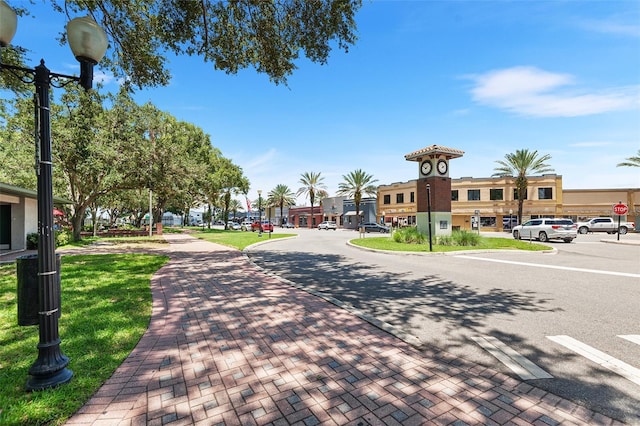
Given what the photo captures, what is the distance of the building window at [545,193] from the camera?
42969 millimetres

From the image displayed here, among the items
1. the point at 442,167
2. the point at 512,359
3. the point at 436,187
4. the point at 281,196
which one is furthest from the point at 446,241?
the point at 281,196

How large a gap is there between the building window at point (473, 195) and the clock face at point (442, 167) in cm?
2938

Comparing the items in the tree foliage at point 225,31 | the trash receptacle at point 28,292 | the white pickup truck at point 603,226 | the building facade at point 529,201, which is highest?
the tree foliage at point 225,31

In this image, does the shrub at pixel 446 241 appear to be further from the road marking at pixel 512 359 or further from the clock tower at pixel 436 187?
the road marking at pixel 512 359

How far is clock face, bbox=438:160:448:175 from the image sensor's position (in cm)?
1981

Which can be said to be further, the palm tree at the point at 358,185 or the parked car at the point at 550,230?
the palm tree at the point at 358,185

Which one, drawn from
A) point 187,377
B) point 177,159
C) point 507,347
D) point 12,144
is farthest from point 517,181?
point 12,144

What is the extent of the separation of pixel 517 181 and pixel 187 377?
1892 inches

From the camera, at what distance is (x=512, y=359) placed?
3895 millimetres

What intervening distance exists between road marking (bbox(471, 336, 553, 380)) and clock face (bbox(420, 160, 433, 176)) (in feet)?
54.5

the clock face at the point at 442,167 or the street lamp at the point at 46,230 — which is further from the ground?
the clock face at the point at 442,167

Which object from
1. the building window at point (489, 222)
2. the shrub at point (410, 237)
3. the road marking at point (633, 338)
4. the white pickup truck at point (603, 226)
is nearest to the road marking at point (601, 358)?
the road marking at point (633, 338)

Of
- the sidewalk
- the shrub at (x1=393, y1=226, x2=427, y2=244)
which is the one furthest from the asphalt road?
the shrub at (x1=393, y1=226, x2=427, y2=244)

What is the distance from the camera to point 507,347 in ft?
14.0
